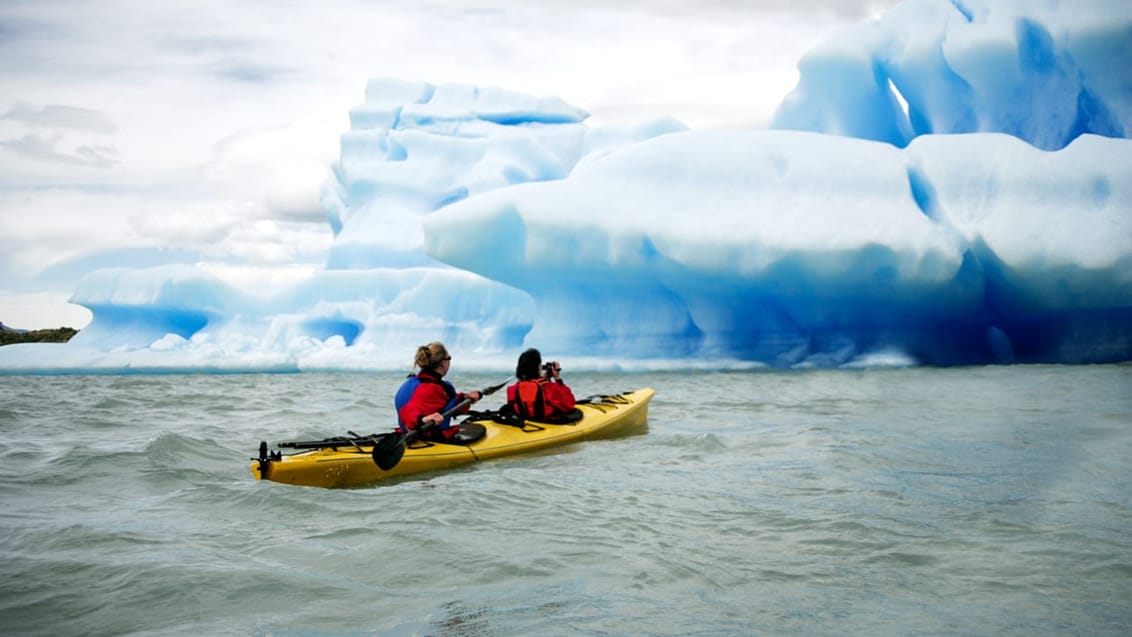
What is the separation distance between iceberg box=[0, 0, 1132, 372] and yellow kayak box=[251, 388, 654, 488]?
7.03 meters

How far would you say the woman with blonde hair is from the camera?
20.1ft

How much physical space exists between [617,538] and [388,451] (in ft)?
6.22

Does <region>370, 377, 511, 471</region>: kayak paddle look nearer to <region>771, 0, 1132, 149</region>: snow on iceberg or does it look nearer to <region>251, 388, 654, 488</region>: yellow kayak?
<region>251, 388, 654, 488</region>: yellow kayak

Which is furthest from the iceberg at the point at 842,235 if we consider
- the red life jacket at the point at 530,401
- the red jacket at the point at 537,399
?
the red life jacket at the point at 530,401

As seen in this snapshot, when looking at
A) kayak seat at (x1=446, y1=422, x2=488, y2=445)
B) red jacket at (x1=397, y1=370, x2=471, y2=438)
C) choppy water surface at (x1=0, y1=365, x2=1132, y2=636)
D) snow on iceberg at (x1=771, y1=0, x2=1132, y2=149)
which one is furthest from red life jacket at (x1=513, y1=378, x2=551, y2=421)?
snow on iceberg at (x1=771, y1=0, x2=1132, y2=149)

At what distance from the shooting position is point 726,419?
30.1ft

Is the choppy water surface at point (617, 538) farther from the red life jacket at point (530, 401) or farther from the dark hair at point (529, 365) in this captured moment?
the dark hair at point (529, 365)

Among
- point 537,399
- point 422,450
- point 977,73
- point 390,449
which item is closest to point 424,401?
point 422,450

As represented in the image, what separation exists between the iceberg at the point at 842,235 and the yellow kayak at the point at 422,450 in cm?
703

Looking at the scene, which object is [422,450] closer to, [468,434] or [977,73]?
[468,434]

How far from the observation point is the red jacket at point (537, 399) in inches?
292

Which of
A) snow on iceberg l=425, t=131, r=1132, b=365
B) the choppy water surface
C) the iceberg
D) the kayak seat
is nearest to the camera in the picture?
the choppy water surface

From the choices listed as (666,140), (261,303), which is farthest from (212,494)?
(261,303)

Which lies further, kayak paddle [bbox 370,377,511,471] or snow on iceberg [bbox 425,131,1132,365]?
snow on iceberg [bbox 425,131,1132,365]
